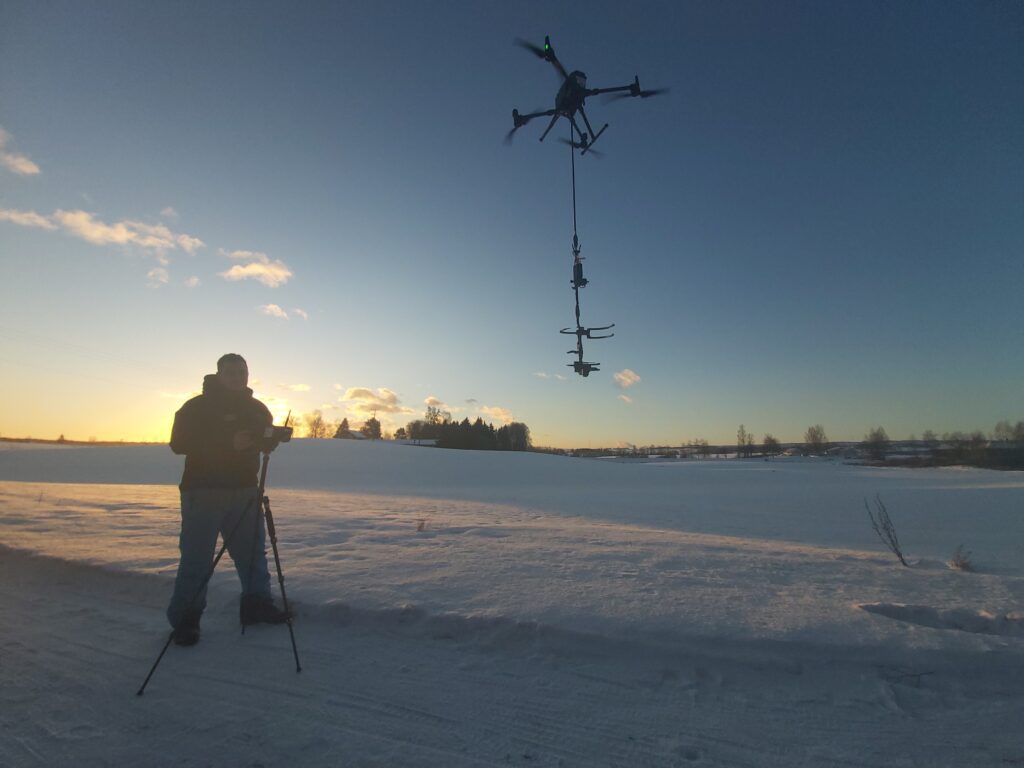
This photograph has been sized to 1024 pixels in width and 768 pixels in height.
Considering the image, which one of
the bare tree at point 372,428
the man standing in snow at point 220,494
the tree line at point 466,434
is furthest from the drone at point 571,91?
the bare tree at point 372,428

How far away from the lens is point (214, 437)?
4.19 metres

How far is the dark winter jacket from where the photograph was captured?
13.6 feet

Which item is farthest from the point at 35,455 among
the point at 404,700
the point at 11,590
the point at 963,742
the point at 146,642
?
the point at 963,742

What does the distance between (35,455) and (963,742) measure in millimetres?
54562

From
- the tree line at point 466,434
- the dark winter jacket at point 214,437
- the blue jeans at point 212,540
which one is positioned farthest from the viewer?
the tree line at point 466,434

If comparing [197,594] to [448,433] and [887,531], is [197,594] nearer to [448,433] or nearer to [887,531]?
[887,531]

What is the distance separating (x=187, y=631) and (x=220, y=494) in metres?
1.11

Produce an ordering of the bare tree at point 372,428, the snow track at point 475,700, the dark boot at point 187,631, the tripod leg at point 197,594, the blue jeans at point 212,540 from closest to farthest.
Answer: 1. the snow track at point 475,700
2. the tripod leg at point 197,594
3. the dark boot at point 187,631
4. the blue jeans at point 212,540
5. the bare tree at point 372,428

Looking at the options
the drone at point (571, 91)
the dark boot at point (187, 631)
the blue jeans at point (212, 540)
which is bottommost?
the dark boot at point (187, 631)

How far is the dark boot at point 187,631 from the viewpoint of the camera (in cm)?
377

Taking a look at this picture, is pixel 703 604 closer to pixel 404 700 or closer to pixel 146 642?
pixel 404 700

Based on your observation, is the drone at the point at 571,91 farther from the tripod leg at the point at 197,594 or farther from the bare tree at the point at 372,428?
the bare tree at the point at 372,428

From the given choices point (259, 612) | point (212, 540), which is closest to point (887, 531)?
point (259, 612)

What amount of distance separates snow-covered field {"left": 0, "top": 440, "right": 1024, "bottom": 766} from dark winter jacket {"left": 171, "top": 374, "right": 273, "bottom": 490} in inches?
53.3
